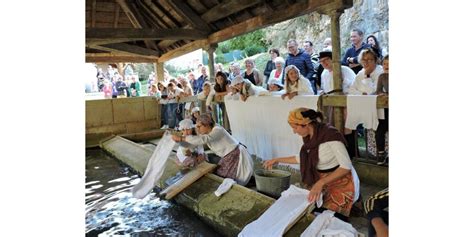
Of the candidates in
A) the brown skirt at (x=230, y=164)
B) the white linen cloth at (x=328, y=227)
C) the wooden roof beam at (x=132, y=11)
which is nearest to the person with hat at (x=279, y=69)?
the brown skirt at (x=230, y=164)

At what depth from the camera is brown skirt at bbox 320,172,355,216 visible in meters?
3.02

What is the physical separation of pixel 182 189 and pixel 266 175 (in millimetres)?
1215

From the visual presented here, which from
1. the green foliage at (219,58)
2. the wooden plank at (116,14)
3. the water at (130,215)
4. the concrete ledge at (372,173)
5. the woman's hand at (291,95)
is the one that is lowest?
the water at (130,215)

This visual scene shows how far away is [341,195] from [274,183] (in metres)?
0.83

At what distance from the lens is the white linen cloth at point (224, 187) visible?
13.1ft

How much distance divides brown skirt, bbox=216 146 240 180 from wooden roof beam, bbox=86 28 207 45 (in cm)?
406

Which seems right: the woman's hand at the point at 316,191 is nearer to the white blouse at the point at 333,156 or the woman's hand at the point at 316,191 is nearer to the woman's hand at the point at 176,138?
the white blouse at the point at 333,156

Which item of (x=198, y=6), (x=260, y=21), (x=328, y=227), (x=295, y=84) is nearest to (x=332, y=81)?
(x=295, y=84)

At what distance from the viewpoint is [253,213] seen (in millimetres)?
3369

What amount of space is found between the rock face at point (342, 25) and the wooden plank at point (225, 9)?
24.5ft

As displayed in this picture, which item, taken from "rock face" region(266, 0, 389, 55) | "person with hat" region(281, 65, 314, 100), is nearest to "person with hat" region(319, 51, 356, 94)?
"person with hat" region(281, 65, 314, 100)

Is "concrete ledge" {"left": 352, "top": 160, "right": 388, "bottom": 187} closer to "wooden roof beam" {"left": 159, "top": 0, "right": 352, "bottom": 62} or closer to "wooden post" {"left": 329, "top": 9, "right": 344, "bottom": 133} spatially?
"wooden post" {"left": 329, "top": 9, "right": 344, "bottom": 133}

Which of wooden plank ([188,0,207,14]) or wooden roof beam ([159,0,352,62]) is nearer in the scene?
wooden roof beam ([159,0,352,62])

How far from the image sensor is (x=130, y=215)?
4211mm
